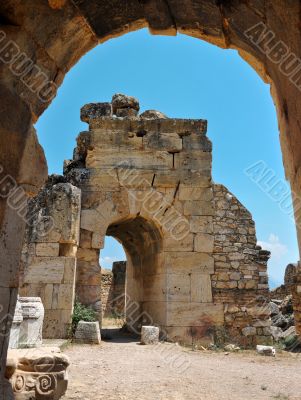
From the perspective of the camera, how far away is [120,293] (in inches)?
669

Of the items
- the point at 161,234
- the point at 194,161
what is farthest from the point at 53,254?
the point at 194,161

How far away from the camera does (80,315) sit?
8.44m

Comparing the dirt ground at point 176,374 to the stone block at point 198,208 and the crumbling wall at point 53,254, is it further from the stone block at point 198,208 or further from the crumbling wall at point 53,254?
the stone block at point 198,208

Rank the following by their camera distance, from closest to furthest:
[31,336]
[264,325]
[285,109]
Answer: [285,109]
[31,336]
[264,325]

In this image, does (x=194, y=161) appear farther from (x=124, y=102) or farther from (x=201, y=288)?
(x=201, y=288)

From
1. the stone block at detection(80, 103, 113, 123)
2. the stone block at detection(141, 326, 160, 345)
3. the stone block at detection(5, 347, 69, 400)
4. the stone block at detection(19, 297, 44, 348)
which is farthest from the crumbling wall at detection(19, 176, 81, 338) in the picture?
the stone block at detection(5, 347, 69, 400)

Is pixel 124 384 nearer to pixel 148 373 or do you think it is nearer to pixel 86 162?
pixel 148 373

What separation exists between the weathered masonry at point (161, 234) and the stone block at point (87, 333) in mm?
412

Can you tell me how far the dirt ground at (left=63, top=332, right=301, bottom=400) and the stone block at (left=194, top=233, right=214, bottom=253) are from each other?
7.83 feet

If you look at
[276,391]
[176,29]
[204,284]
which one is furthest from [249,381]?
[176,29]

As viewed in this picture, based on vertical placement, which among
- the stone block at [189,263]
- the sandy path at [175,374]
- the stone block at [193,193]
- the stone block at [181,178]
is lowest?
the sandy path at [175,374]

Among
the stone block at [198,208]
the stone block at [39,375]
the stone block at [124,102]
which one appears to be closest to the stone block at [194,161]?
the stone block at [198,208]

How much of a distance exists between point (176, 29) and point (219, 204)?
691 centimetres

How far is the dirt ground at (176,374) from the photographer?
4.44 m
